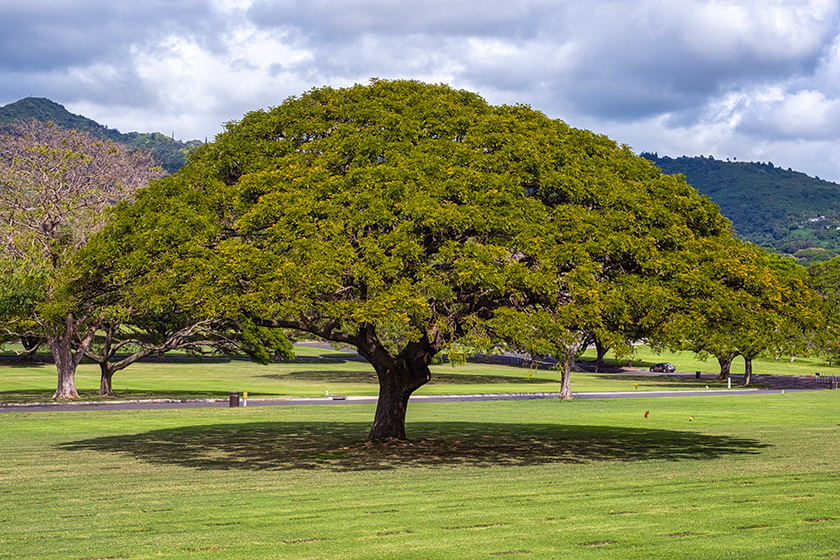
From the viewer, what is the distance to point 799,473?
22.2 meters

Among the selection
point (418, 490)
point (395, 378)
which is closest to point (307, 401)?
point (395, 378)

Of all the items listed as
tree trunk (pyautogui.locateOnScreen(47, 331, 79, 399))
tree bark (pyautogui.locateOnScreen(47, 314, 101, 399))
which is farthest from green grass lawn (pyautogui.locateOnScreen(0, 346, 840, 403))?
tree bark (pyautogui.locateOnScreen(47, 314, 101, 399))

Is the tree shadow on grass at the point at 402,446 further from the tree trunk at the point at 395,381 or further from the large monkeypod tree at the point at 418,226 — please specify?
the large monkeypod tree at the point at 418,226

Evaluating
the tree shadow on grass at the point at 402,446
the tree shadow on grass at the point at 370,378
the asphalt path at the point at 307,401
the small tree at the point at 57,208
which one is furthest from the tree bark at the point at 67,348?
the tree shadow on grass at the point at 370,378

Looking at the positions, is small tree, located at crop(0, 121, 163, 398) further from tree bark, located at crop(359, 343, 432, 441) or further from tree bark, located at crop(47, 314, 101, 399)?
tree bark, located at crop(359, 343, 432, 441)

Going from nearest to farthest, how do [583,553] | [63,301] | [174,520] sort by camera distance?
[583,553] < [174,520] < [63,301]

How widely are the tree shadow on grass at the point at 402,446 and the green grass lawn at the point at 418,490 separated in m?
0.10

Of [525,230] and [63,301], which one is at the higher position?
[525,230]

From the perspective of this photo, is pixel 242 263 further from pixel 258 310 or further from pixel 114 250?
pixel 114 250

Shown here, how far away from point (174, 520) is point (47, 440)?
1972cm

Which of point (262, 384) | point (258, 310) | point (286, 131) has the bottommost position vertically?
point (262, 384)

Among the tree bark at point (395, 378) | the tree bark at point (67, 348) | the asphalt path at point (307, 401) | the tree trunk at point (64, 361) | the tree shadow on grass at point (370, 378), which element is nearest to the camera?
the tree bark at point (395, 378)

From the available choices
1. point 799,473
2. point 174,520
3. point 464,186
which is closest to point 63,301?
point 464,186

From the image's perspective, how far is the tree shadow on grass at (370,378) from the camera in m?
85.1
